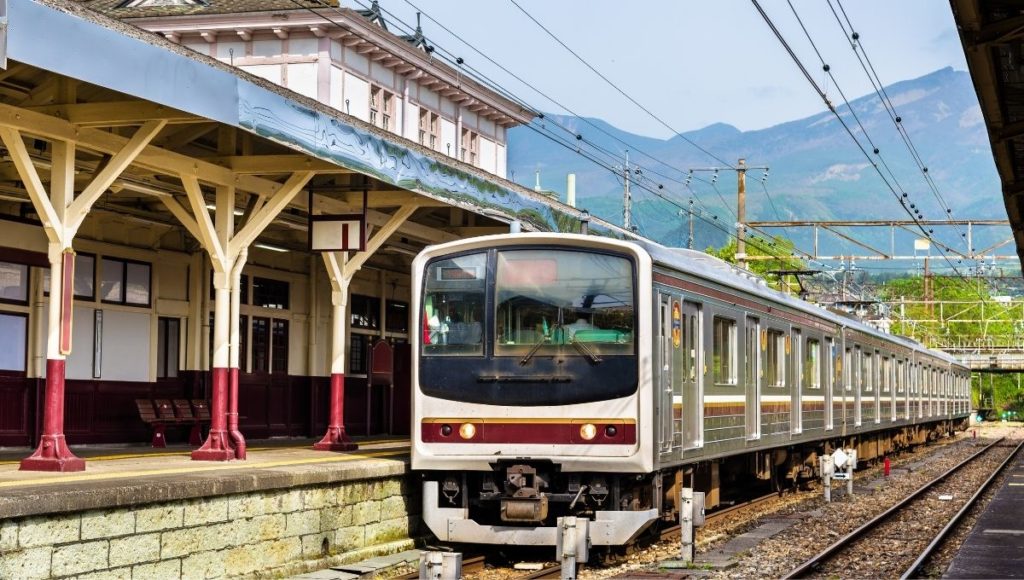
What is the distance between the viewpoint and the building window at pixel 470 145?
37.0 m

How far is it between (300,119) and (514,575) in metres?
4.17

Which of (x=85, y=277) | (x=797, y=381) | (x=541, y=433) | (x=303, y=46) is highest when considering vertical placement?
(x=303, y=46)

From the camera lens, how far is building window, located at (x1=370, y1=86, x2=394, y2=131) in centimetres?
3250

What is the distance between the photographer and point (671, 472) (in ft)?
42.3

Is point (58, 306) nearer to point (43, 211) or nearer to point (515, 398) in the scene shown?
point (43, 211)

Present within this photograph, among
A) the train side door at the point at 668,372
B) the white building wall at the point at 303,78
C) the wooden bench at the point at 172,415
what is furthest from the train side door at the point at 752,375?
the white building wall at the point at 303,78

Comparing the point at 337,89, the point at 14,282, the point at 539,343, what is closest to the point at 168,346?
the point at 14,282

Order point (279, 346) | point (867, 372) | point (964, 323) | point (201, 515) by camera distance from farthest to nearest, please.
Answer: point (964, 323)
point (867, 372)
point (279, 346)
point (201, 515)

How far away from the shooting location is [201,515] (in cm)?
970

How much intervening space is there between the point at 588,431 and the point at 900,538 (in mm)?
4779

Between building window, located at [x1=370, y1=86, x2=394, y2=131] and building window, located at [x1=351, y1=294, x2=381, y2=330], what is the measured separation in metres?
11.7

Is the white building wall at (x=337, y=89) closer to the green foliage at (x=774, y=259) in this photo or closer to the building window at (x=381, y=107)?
the building window at (x=381, y=107)

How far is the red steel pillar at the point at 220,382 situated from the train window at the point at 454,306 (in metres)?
1.84

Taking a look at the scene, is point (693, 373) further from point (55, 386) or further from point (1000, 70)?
point (55, 386)
